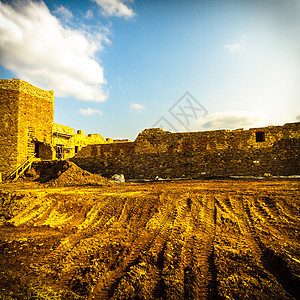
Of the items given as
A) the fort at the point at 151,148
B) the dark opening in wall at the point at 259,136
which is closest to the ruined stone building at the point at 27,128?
the fort at the point at 151,148

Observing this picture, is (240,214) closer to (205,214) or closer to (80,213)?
(205,214)

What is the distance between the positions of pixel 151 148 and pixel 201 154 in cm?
327

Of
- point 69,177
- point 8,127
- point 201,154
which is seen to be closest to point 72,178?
point 69,177

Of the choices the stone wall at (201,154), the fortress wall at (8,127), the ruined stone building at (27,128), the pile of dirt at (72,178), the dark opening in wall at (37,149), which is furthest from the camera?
the dark opening in wall at (37,149)

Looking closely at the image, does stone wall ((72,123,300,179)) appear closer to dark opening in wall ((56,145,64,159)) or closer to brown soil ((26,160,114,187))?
brown soil ((26,160,114,187))

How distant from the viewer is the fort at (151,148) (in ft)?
31.5

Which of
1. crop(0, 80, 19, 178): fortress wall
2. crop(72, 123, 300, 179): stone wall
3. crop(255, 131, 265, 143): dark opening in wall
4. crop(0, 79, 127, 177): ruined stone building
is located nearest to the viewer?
crop(72, 123, 300, 179): stone wall

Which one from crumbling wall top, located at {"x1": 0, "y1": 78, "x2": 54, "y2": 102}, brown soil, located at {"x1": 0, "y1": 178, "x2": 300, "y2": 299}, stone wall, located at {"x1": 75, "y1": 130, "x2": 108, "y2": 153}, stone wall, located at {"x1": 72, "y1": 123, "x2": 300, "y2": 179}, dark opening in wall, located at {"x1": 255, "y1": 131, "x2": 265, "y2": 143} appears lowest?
brown soil, located at {"x1": 0, "y1": 178, "x2": 300, "y2": 299}

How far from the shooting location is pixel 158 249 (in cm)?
333

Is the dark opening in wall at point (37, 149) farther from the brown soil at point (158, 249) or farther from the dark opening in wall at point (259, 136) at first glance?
the dark opening in wall at point (259, 136)

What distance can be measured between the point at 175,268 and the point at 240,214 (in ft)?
8.85

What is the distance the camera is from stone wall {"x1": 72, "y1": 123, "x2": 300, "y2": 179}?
9469mm

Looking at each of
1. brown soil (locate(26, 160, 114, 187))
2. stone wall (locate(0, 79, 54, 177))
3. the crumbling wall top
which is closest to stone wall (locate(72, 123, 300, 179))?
brown soil (locate(26, 160, 114, 187))

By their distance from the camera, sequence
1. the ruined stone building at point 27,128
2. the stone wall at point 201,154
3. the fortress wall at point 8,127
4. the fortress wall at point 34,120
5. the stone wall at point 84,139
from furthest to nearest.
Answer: the stone wall at point 84,139, the fortress wall at point 34,120, the ruined stone building at point 27,128, the fortress wall at point 8,127, the stone wall at point 201,154
